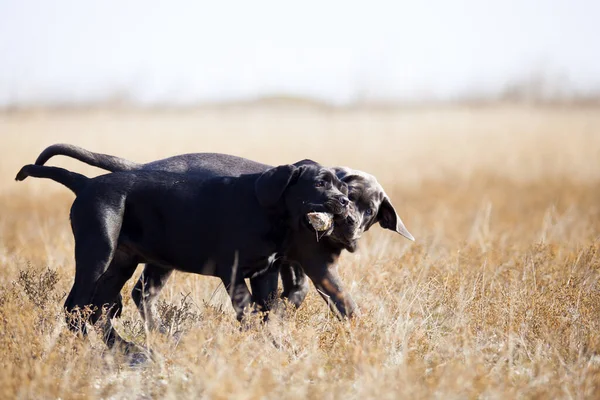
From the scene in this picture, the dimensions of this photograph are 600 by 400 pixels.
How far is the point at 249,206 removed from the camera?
17.3 feet

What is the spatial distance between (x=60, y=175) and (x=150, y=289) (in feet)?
3.77

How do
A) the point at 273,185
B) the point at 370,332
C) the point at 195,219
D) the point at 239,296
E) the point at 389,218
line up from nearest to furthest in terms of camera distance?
the point at 370,332 → the point at 239,296 → the point at 273,185 → the point at 195,219 → the point at 389,218

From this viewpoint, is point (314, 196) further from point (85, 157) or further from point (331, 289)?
point (85, 157)

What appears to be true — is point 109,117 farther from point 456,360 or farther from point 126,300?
point 456,360

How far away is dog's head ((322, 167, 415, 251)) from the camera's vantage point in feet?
17.8

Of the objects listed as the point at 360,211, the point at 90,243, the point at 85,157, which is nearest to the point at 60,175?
the point at 85,157

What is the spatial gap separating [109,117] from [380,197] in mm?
20786

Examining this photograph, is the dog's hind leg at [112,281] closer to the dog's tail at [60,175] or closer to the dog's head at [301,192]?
the dog's tail at [60,175]

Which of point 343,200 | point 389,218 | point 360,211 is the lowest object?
point 389,218

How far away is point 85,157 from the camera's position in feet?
18.7

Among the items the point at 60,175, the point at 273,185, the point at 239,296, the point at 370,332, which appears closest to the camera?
the point at 370,332

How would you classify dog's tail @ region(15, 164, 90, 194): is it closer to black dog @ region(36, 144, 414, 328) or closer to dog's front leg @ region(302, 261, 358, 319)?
black dog @ region(36, 144, 414, 328)

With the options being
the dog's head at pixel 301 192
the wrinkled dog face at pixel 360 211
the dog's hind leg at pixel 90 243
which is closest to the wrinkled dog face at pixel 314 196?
the dog's head at pixel 301 192

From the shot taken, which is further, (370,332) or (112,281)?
(112,281)
